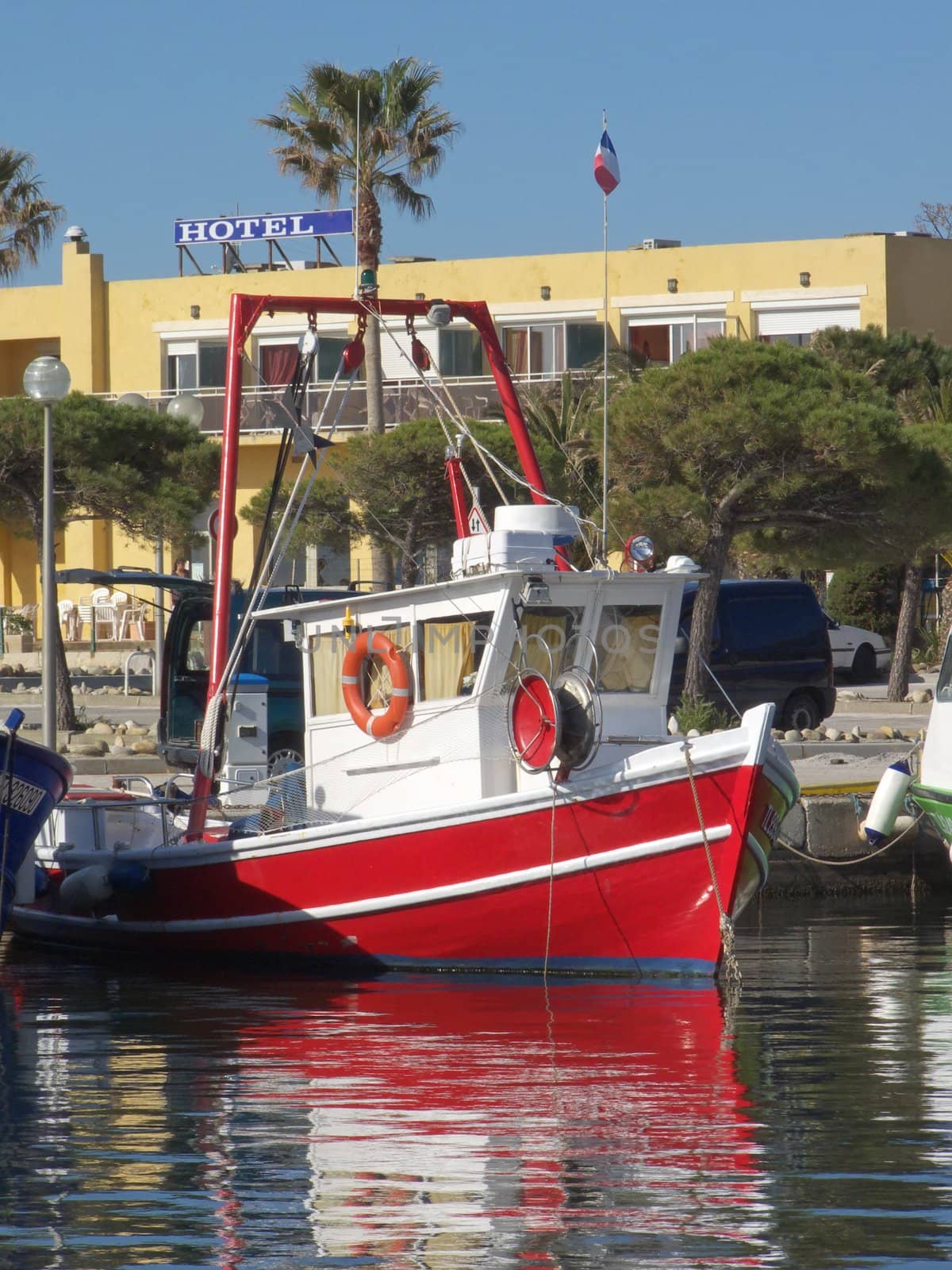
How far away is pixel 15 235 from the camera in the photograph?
41.9 metres

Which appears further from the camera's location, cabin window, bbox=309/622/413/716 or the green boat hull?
the green boat hull

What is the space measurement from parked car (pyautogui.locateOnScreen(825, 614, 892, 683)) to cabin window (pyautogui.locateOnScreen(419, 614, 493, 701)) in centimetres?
2273

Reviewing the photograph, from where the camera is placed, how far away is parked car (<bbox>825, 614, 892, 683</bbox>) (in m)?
34.6

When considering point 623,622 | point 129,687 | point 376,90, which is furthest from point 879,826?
point 376,90

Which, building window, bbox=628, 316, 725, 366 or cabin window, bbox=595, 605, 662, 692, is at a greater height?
building window, bbox=628, 316, 725, 366

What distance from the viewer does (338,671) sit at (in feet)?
42.7

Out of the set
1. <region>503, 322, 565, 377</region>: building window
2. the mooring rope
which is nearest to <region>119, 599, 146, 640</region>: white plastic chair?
<region>503, 322, 565, 377</region>: building window

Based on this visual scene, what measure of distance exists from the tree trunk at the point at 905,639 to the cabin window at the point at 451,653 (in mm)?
16542

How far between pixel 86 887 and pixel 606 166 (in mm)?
5814

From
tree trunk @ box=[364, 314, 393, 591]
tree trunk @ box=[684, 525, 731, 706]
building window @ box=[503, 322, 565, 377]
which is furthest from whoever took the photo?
building window @ box=[503, 322, 565, 377]

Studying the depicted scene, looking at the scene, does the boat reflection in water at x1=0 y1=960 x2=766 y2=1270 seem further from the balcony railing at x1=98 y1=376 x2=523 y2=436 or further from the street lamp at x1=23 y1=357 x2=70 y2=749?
the balcony railing at x1=98 y1=376 x2=523 y2=436

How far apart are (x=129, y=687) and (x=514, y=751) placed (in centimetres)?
2095

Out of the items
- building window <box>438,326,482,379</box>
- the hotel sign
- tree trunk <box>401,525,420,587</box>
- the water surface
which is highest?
the hotel sign

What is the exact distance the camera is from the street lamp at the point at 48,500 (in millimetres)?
16047
